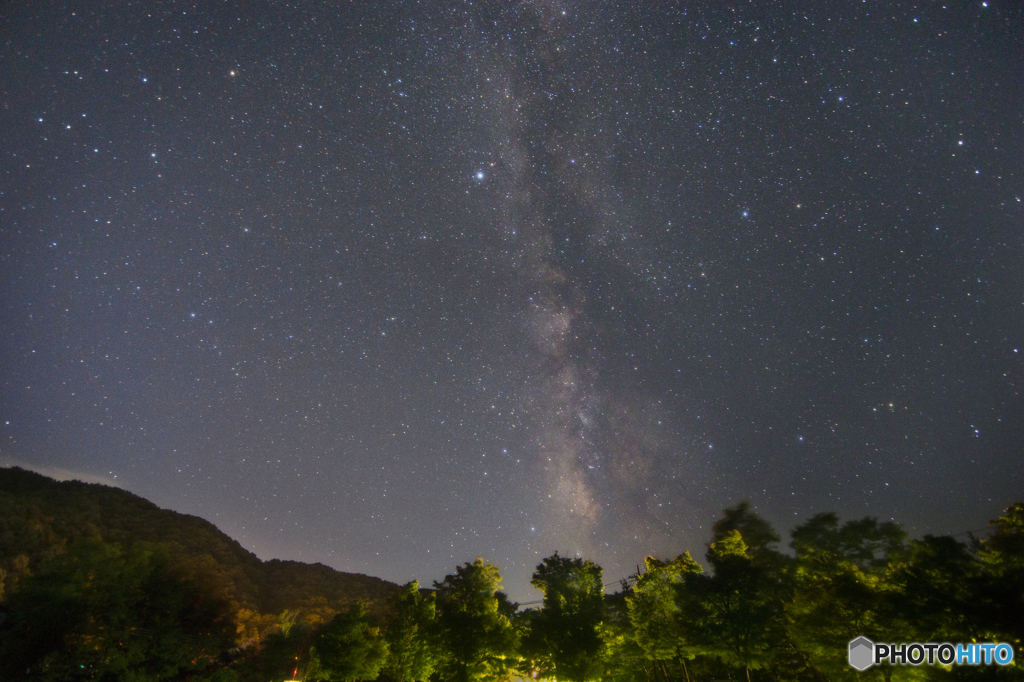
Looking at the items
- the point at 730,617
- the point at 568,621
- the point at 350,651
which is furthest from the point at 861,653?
the point at 350,651

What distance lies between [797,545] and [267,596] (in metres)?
75.4

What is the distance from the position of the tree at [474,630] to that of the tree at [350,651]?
18.5ft

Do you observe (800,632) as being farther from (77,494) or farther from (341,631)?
(77,494)

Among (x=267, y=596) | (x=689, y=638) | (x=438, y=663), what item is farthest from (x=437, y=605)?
(x=267, y=596)

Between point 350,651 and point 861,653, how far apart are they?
90.4 ft

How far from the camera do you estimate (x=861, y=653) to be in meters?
16.9

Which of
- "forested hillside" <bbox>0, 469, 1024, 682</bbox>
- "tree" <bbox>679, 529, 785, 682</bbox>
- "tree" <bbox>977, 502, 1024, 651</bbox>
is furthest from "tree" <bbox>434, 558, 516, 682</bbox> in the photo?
"tree" <bbox>977, 502, 1024, 651</bbox>

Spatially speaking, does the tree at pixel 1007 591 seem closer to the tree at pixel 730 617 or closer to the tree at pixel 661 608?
the tree at pixel 730 617

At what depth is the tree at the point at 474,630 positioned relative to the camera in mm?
22781

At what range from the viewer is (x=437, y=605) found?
26531 mm

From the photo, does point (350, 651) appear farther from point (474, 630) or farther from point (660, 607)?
point (660, 607)

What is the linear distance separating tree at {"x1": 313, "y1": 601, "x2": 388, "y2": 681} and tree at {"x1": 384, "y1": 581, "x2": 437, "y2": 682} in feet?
3.23

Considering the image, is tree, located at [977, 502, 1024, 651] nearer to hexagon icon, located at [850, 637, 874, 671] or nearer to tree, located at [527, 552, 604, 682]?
hexagon icon, located at [850, 637, 874, 671]

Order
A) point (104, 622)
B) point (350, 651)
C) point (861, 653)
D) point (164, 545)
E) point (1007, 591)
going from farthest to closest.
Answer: point (164, 545) → point (350, 651) → point (104, 622) → point (861, 653) → point (1007, 591)
